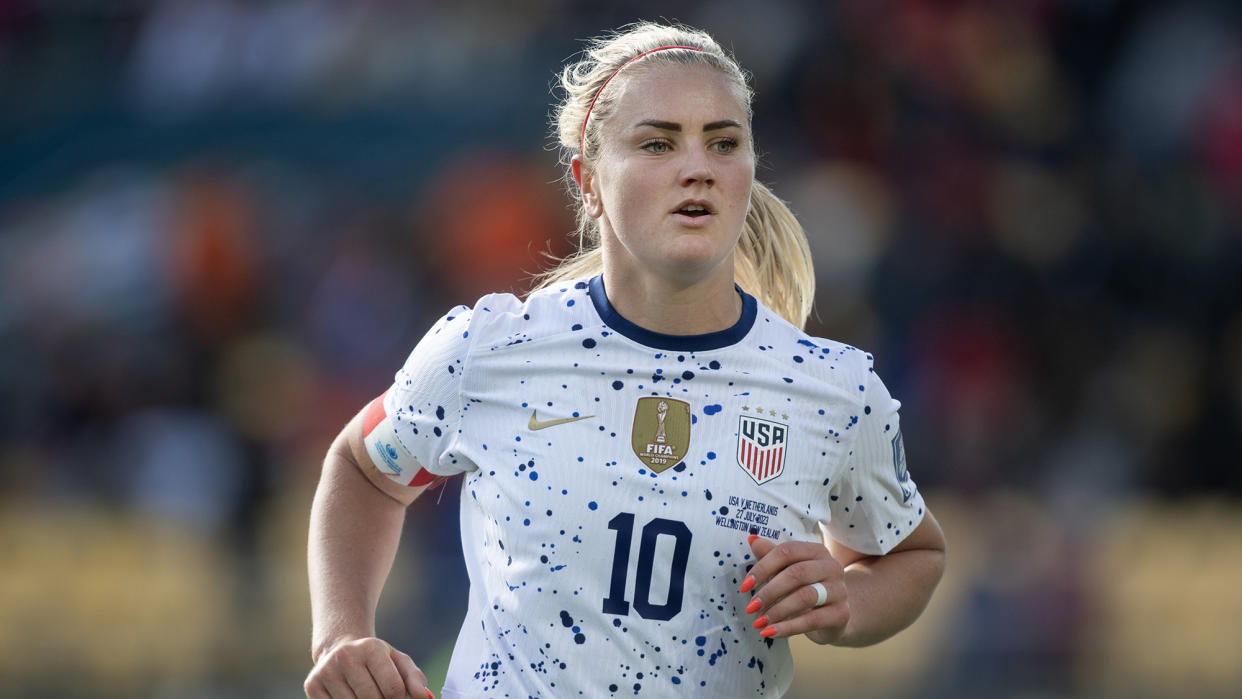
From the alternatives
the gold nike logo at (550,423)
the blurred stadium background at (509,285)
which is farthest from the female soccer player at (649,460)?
the blurred stadium background at (509,285)

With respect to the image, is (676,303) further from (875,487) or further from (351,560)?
(351,560)

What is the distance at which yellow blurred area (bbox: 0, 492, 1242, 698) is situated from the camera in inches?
290

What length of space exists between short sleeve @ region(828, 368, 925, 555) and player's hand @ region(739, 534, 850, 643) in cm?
27

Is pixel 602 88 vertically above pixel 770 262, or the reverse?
pixel 602 88

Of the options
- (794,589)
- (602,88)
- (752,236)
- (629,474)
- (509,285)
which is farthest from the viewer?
(509,285)

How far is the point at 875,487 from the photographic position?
2742 millimetres

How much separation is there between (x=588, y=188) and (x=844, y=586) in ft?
3.03

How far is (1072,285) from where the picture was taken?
30.8ft

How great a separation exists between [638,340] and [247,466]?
6.35 m

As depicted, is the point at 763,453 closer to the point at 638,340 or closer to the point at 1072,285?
the point at 638,340

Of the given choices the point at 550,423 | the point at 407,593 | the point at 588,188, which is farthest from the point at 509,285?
the point at 550,423

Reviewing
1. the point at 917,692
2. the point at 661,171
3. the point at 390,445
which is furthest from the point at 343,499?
the point at 917,692

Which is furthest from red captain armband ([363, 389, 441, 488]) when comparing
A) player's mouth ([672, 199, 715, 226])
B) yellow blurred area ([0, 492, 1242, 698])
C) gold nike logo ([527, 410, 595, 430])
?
yellow blurred area ([0, 492, 1242, 698])

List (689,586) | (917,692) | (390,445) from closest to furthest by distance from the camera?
(689,586), (390,445), (917,692)
